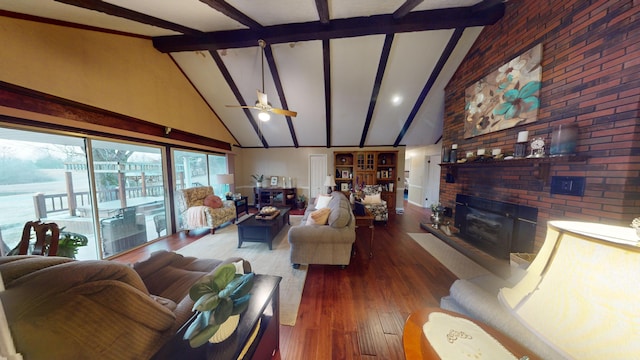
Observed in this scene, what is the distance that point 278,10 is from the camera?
2486 mm

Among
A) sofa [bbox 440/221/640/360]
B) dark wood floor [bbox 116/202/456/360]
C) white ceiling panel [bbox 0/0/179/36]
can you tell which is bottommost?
dark wood floor [bbox 116/202/456/360]

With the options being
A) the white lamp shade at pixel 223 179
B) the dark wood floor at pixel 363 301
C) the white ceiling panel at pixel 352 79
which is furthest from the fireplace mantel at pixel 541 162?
the white lamp shade at pixel 223 179

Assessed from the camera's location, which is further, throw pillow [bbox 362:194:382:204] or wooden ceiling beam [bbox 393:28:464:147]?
throw pillow [bbox 362:194:382:204]

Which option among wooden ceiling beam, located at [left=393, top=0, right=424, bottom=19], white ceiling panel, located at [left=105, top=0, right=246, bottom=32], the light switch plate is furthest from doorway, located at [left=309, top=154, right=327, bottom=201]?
the light switch plate

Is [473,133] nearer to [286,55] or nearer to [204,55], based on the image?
[286,55]

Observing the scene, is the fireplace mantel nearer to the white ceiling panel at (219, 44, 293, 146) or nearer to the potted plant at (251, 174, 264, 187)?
the white ceiling panel at (219, 44, 293, 146)

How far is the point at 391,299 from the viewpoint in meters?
2.06

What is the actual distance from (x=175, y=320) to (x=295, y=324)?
3.83ft

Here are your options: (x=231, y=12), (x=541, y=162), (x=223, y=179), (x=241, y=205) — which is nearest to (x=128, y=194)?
(x=223, y=179)

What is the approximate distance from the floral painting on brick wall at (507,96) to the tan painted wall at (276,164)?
3917 millimetres

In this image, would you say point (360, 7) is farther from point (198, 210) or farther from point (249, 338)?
point (198, 210)

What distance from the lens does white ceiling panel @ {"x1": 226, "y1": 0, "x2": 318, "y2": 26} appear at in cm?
231

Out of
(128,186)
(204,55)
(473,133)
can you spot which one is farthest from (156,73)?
(473,133)

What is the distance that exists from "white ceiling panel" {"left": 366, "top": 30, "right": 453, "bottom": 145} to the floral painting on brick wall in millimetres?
930
